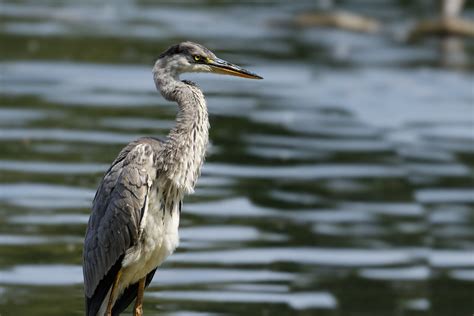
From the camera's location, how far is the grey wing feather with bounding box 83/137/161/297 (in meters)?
8.72

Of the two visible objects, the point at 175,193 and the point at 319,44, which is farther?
the point at 319,44

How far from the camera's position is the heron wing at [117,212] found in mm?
8719

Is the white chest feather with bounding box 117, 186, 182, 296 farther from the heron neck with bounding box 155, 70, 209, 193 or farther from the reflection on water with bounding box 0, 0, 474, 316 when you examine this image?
the reflection on water with bounding box 0, 0, 474, 316

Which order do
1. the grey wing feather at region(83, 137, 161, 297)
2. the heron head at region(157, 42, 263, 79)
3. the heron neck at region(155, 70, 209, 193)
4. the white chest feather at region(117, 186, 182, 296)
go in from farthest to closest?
the heron head at region(157, 42, 263, 79) < the heron neck at region(155, 70, 209, 193) < the white chest feather at region(117, 186, 182, 296) < the grey wing feather at region(83, 137, 161, 297)

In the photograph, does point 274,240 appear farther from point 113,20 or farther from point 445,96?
point 113,20

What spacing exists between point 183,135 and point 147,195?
0.49 m

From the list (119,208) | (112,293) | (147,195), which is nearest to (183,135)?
(147,195)

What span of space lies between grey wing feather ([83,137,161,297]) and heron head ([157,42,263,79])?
1.88 feet

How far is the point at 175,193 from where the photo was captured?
9.02 m

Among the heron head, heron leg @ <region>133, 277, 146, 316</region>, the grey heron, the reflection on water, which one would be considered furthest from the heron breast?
the reflection on water

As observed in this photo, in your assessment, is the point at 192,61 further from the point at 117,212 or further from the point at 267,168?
the point at 267,168

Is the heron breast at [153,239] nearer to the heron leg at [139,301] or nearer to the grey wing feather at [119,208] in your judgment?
the grey wing feather at [119,208]

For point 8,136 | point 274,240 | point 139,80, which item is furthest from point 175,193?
point 139,80

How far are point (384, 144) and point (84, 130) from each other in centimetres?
410
